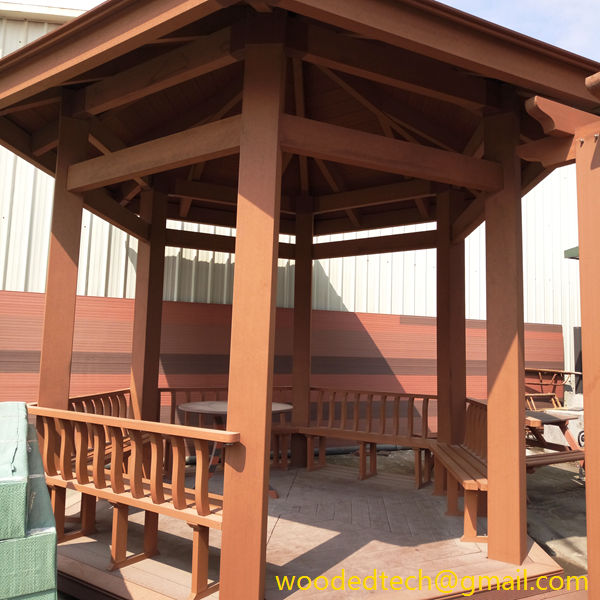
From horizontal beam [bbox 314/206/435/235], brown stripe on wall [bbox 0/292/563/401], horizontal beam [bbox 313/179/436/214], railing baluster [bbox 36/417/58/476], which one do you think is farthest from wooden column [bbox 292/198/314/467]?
railing baluster [bbox 36/417/58/476]

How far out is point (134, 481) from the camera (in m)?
3.50

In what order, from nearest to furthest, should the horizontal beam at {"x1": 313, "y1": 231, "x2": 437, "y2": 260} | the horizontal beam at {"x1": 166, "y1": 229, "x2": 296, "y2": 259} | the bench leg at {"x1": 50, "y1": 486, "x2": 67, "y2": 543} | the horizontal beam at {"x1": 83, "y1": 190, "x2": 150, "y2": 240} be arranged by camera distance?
the bench leg at {"x1": 50, "y1": 486, "x2": 67, "y2": 543}, the horizontal beam at {"x1": 83, "y1": 190, "x2": 150, "y2": 240}, the horizontal beam at {"x1": 313, "y1": 231, "x2": 437, "y2": 260}, the horizontal beam at {"x1": 166, "y1": 229, "x2": 296, "y2": 259}

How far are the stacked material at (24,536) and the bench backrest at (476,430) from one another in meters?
3.89

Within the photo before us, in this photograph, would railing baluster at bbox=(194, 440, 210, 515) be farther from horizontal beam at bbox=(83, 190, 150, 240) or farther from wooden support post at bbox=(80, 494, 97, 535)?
horizontal beam at bbox=(83, 190, 150, 240)

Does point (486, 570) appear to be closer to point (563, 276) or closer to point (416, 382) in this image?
point (416, 382)

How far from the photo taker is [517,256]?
3717 mm

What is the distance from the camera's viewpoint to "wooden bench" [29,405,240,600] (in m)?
3.11

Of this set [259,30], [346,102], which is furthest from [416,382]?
[259,30]

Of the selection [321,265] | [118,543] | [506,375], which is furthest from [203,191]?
[506,375]

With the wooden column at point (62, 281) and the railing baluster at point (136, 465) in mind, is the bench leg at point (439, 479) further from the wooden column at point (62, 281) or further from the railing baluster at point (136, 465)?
the wooden column at point (62, 281)

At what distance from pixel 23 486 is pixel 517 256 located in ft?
11.7

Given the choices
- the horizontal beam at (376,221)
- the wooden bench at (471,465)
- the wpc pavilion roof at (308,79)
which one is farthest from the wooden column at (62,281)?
the horizontal beam at (376,221)

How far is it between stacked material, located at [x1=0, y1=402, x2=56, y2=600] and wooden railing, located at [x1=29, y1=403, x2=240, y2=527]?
95cm

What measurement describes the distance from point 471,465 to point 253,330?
2.77 metres
